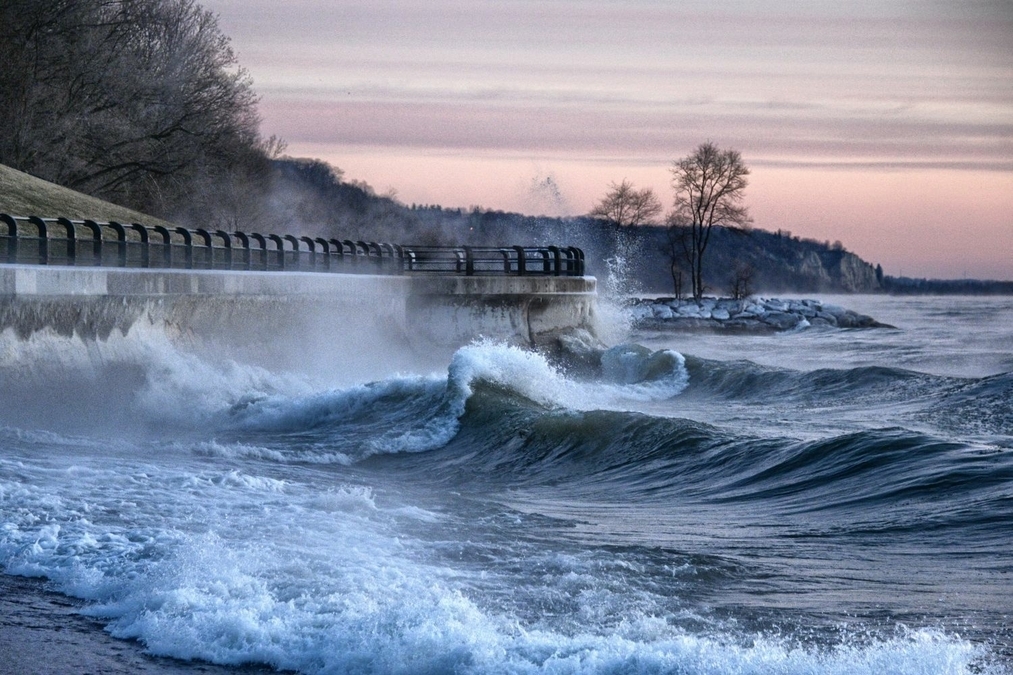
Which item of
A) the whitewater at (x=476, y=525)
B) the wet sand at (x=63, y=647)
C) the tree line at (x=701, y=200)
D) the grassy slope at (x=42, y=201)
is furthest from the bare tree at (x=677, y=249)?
the wet sand at (x=63, y=647)

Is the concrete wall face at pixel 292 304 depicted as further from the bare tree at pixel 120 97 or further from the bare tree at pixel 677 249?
the bare tree at pixel 677 249

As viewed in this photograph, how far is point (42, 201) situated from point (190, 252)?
32.1ft

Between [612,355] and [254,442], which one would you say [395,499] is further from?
[612,355]

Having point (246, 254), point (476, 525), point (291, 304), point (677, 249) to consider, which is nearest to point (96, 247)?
point (291, 304)

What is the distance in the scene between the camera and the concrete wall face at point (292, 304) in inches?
637

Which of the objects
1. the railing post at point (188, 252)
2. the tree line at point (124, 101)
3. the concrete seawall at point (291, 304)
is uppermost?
the tree line at point (124, 101)

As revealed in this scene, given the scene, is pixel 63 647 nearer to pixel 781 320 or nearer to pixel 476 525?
pixel 476 525

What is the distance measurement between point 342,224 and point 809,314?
92.8 feet

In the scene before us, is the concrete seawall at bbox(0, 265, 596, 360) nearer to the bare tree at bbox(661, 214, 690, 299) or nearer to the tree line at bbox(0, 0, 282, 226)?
the tree line at bbox(0, 0, 282, 226)

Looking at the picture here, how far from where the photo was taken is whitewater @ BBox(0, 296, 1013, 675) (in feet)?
20.2

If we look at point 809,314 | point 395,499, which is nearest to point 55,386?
point 395,499

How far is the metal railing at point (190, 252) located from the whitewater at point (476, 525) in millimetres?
1459

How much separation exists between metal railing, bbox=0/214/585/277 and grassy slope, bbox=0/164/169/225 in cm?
86

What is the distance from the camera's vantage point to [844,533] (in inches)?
373
